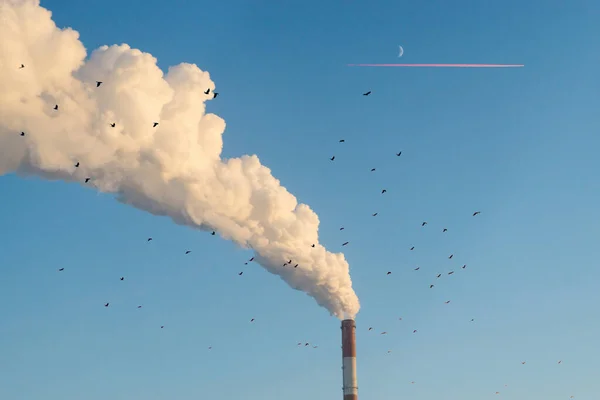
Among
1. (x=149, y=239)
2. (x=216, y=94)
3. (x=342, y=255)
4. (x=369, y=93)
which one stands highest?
(x=342, y=255)

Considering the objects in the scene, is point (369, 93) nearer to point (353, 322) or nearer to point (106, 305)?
point (106, 305)

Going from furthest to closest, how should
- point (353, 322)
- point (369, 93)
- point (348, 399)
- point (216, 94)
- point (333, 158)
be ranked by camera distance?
point (353, 322)
point (348, 399)
point (333, 158)
point (369, 93)
point (216, 94)

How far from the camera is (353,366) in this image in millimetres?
98250

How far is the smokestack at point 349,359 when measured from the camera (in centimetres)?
9722

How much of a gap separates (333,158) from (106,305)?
1090 inches

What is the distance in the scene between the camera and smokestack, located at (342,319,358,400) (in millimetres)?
97219

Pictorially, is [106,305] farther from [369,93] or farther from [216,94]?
[369,93]

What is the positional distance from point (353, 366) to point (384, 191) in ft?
133

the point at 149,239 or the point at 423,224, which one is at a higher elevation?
the point at 423,224

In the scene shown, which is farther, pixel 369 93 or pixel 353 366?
pixel 353 366

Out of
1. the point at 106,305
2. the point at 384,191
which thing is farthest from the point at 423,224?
the point at 106,305

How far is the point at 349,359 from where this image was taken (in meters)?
98.8

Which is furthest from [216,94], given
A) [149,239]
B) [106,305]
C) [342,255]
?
[342,255]

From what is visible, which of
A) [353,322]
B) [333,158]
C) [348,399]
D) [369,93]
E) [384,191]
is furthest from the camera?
[353,322]
